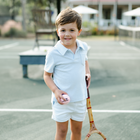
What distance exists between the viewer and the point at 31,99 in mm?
4727

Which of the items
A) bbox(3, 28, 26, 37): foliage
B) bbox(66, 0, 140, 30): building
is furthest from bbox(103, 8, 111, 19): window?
bbox(3, 28, 26, 37): foliage

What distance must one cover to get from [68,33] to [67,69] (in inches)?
12.2

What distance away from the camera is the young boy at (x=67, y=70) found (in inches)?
82.4

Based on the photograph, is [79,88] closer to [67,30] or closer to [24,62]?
[67,30]

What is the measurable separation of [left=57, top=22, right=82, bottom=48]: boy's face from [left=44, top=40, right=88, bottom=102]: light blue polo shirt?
6cm

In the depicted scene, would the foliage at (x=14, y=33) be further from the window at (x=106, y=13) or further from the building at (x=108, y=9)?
the window at (x=106, y=13)

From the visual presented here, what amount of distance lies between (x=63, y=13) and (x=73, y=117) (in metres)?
0.92

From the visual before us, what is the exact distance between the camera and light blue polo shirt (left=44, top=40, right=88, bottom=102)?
2.13 m

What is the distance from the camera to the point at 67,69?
7.06 feet

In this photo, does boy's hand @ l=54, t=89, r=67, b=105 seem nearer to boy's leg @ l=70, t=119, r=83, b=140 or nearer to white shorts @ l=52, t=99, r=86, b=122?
white shorts @ l=52, t=99, r=86, b=122

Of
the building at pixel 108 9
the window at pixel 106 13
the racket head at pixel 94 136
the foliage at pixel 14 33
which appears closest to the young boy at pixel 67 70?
the racket head at pixel 94 136

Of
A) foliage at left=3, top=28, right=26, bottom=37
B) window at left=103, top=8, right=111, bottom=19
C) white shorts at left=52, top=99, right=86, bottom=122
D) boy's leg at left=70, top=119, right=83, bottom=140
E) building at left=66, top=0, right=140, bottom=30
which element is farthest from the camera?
window at left=103, top=8, right=111, bottom=19

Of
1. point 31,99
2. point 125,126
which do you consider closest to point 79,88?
point 125,126

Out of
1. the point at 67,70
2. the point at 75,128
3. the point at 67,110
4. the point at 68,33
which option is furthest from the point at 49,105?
the point at 68,33
